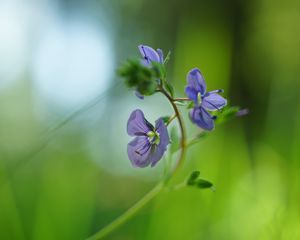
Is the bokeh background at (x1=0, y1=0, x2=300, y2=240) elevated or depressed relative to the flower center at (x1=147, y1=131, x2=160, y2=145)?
depressed

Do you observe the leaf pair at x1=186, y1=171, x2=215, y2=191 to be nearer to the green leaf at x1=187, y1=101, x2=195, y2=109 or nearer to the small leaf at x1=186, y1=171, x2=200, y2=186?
the small leaf at x1=186, y1=171, x2=200, y2=186

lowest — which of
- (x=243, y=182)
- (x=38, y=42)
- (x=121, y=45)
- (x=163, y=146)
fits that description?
(x=121, y=45)

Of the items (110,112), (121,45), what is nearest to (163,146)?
(110,112)

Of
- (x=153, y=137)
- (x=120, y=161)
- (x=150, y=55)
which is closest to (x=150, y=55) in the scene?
(x=150, y=55)

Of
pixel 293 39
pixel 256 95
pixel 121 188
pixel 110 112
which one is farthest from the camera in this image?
pixel 256 95

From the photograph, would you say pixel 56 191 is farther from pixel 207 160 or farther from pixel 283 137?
pixel 283 137

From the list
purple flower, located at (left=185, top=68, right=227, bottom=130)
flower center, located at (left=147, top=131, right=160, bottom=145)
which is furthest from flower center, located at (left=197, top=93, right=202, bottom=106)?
flower center, located at (left=147, top=131, right=160, bottom=145)

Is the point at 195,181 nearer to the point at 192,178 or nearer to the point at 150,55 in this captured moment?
the point at 192,178
